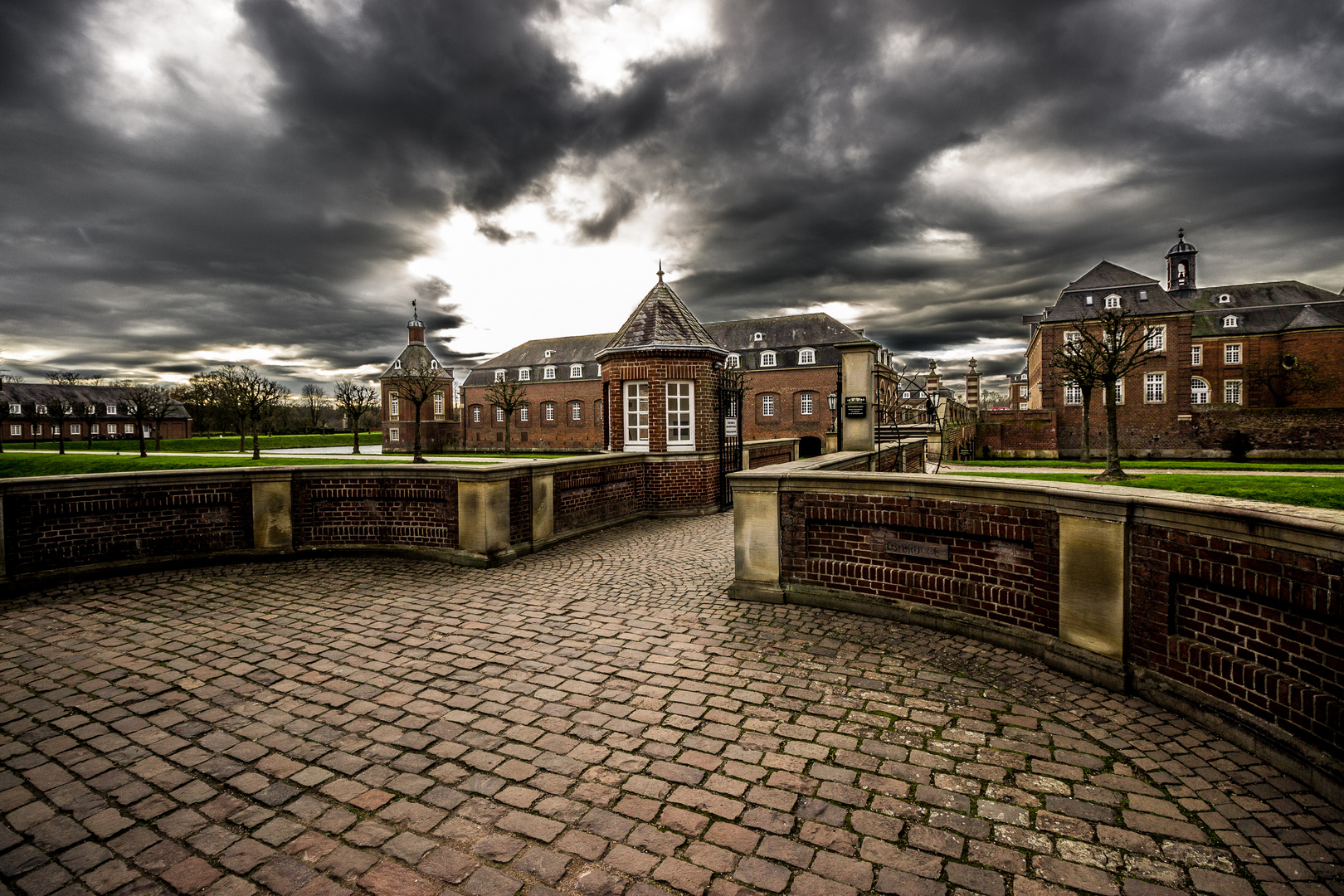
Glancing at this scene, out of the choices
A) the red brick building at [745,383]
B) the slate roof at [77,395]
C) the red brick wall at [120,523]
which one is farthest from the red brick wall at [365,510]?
the slate roof at [77,395]

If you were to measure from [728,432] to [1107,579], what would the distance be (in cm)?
984

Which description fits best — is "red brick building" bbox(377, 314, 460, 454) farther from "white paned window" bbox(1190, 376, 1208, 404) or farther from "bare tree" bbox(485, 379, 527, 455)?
"white paned window" bbox(1190, 376, 1208, 404)

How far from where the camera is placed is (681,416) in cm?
1211

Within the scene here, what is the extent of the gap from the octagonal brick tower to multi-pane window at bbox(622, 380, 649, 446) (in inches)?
0.7

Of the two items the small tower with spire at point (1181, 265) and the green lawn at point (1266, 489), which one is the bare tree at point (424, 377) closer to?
the green lawn at point (1266, 489)

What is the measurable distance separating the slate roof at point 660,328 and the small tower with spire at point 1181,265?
2265 inches

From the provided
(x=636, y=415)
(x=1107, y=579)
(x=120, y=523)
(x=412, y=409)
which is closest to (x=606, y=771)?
(x=1107, y=579)

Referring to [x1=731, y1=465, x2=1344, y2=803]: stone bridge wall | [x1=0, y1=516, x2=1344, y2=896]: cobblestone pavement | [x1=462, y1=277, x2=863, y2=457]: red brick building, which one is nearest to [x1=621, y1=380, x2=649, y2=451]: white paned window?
[x1=731, y1=465, x2=1344, y2=803]: stone bridge wall

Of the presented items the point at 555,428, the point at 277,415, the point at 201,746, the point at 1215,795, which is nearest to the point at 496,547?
the point at 201,746

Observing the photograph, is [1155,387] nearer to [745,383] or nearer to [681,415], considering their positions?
[745,383]

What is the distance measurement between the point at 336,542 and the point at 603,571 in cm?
376

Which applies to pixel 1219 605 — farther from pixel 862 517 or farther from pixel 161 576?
pixel 161 576

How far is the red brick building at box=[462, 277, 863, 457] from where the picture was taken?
40594mm

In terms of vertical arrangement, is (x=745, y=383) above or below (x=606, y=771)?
above
